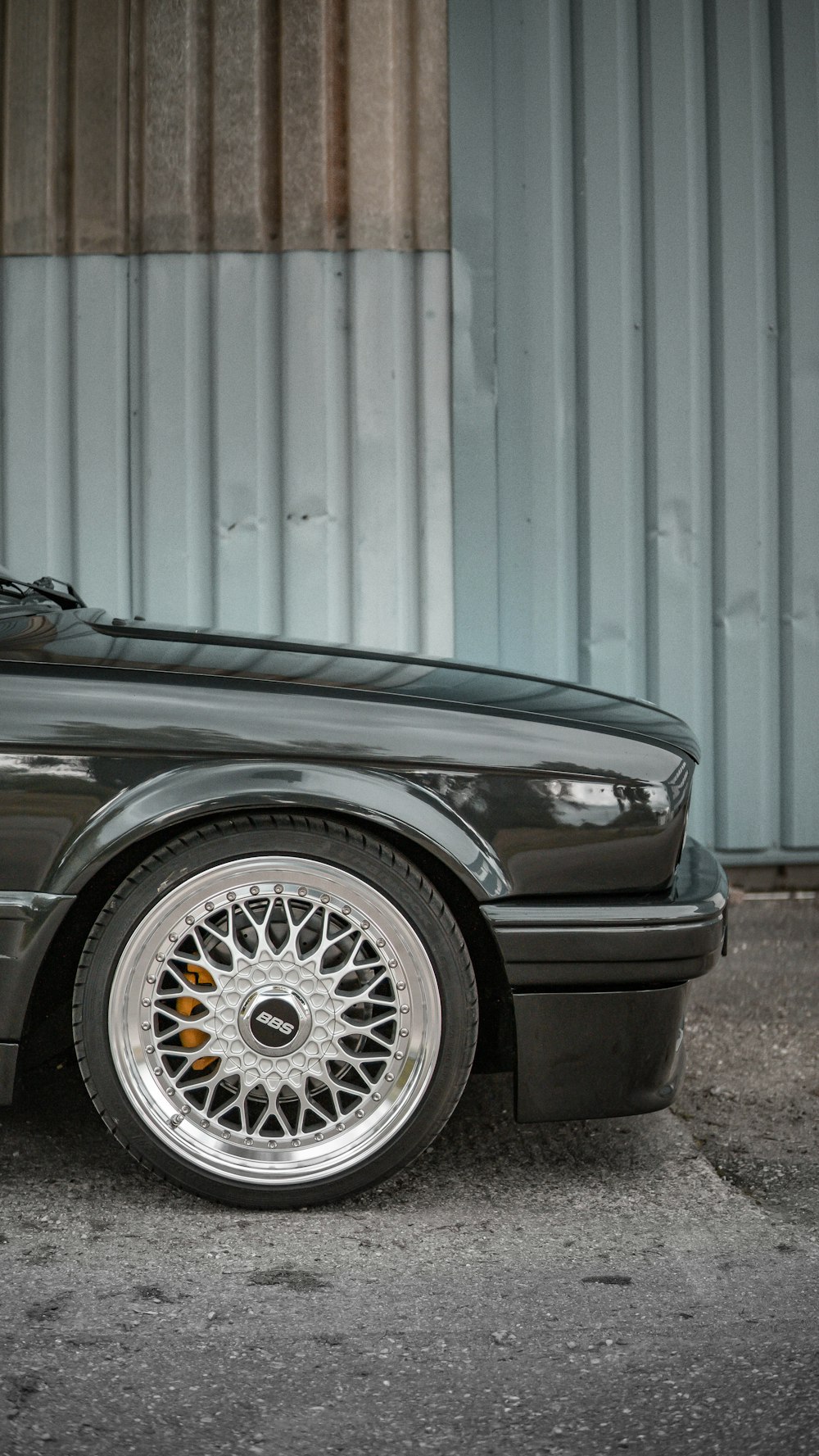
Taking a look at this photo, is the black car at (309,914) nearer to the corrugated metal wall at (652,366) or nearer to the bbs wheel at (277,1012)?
the bbs wheel at (277,1012)

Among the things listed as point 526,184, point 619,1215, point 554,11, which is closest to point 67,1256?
point 619,1215

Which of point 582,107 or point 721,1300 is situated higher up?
point 582,107

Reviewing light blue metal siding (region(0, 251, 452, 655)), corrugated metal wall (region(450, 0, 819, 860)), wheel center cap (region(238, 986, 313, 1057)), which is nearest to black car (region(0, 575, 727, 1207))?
wheel center cap (region(238, 986, 313, 1057))

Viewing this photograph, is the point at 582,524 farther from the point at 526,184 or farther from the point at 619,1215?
the point at 619,1215

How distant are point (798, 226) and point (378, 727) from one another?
3.69 metres

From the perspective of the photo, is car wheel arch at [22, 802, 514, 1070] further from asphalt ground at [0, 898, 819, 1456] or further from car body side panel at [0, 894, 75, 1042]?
asphalt ground at [0, 898, 819, 1456]

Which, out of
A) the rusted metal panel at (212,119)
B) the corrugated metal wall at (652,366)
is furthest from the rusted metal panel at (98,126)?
the corrugated metal wall at (652,366)

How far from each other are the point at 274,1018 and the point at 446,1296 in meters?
0.60

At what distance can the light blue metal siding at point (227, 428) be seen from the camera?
207 inches

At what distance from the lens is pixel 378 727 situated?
2.66 m

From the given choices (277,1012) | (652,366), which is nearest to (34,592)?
(277,1012)

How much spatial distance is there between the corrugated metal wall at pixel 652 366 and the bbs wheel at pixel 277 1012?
2.89 metres

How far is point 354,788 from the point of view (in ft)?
8.58

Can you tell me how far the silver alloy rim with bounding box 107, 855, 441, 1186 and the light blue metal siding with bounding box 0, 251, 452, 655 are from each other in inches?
108
